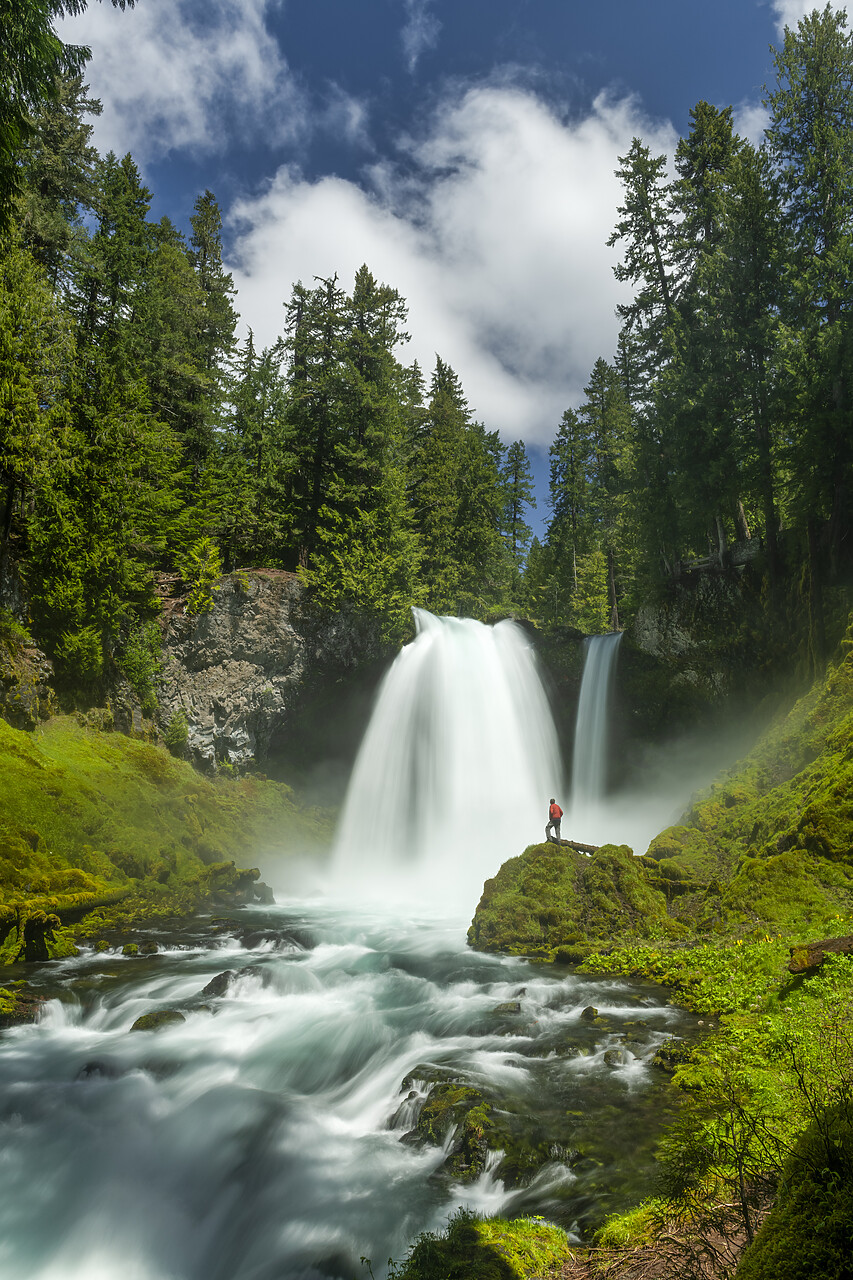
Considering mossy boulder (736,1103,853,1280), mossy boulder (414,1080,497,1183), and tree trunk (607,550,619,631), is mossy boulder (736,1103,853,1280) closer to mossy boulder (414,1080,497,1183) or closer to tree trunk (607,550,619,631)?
mossy boulder (414,1080,497,1183)

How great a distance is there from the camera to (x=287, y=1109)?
22.4 feet

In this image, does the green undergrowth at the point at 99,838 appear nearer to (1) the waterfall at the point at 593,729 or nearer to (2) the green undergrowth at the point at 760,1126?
(2) the green undergrowth at the point at 760,1126

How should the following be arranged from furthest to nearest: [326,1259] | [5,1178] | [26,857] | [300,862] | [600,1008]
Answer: [300,862]
[26,857]
[600,1008]
[5,1178]
[326,1259]

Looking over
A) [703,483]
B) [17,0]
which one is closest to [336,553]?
[703,483]

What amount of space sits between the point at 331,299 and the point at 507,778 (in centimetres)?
2169

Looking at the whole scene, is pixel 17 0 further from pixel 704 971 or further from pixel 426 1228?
pixel 704 971

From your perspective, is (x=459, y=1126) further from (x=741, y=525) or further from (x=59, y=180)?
(x=59, y=180)

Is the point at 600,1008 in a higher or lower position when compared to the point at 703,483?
lower

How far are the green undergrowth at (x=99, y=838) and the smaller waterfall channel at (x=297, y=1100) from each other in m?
1.37

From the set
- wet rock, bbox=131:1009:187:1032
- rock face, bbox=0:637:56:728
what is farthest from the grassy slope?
rock face, bbox=0:637:56:728

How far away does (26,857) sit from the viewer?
12.2 m

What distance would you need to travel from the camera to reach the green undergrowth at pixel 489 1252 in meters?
3.83

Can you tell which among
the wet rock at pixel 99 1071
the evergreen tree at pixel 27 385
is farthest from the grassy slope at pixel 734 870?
the evergreen tree at pixel 27 385

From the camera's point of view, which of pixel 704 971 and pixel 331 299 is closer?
pixel 704 971
